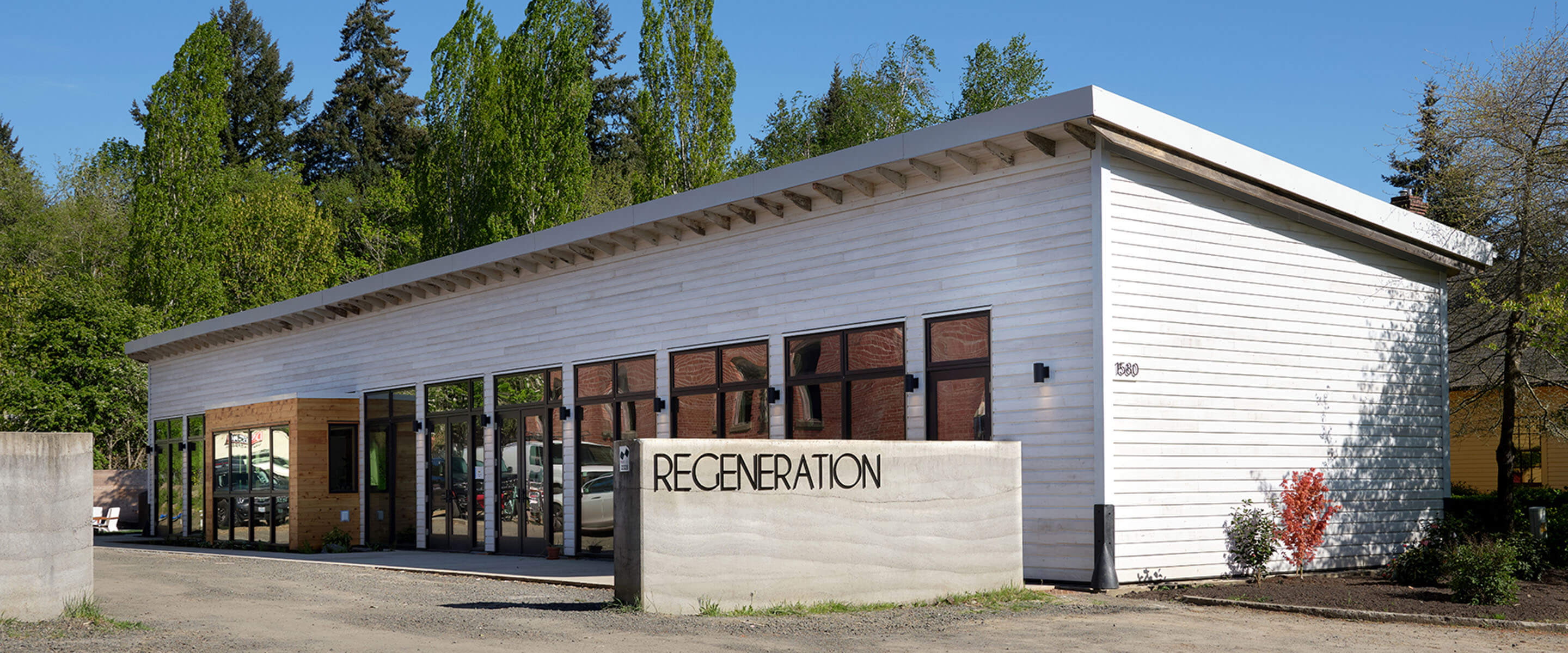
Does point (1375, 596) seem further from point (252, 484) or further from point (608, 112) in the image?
point (608, 112)

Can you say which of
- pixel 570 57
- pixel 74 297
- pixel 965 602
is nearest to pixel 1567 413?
pixel 965 602

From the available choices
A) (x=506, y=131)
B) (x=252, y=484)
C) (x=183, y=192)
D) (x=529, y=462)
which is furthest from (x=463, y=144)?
(x=529, y=462)

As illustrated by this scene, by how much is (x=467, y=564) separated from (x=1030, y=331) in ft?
28.0

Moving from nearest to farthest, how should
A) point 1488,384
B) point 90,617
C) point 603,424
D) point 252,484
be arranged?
point 90,617
point 603,424
point 1488,384
point 252,484

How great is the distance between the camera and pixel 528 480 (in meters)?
18.1

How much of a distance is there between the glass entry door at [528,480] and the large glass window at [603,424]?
2.15 ft

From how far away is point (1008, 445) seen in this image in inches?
438

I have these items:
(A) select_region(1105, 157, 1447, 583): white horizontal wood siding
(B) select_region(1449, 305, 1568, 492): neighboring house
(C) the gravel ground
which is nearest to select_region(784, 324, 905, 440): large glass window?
(A) select_region(1105, 157, 1447, 583): white horizontal wood siding

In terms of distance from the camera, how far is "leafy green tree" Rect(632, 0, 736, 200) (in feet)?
108

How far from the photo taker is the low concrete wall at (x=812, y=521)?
9492 mm

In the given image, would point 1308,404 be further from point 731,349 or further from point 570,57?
point 570,57

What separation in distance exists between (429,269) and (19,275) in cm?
2468

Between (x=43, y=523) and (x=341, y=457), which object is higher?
(x=43, y=523)

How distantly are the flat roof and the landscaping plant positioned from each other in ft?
11.0
